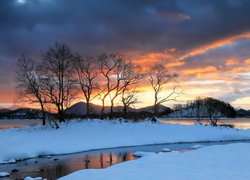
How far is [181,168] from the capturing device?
1507 cm

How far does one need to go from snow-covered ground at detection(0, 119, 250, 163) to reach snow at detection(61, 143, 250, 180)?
521 inches

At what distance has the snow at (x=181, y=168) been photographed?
43.8ft

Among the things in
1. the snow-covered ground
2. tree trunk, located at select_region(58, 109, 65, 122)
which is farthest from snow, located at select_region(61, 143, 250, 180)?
tree trunk, located at select_region(58, 109, 65, 122)

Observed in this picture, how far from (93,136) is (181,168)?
2195cm

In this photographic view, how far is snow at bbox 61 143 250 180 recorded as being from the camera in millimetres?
13344

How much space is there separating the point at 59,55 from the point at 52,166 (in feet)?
74.4

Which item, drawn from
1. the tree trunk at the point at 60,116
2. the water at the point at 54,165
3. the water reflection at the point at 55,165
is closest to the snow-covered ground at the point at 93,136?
→ the water at the point at 54,165

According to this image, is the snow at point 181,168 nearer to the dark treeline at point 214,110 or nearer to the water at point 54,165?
the water at point 54,165

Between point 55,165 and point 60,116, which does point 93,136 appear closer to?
point 60,116

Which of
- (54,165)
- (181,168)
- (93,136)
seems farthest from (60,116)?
(181,168)

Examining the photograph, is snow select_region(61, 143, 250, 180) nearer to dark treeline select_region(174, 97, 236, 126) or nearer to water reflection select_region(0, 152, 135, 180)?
water reflection select_region(0, 152, 135, 180)

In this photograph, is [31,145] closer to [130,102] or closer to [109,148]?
[109,148]

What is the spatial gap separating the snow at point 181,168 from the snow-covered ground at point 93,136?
43.4 feet

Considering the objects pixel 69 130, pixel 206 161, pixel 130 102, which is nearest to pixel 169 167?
pixel 206 161
